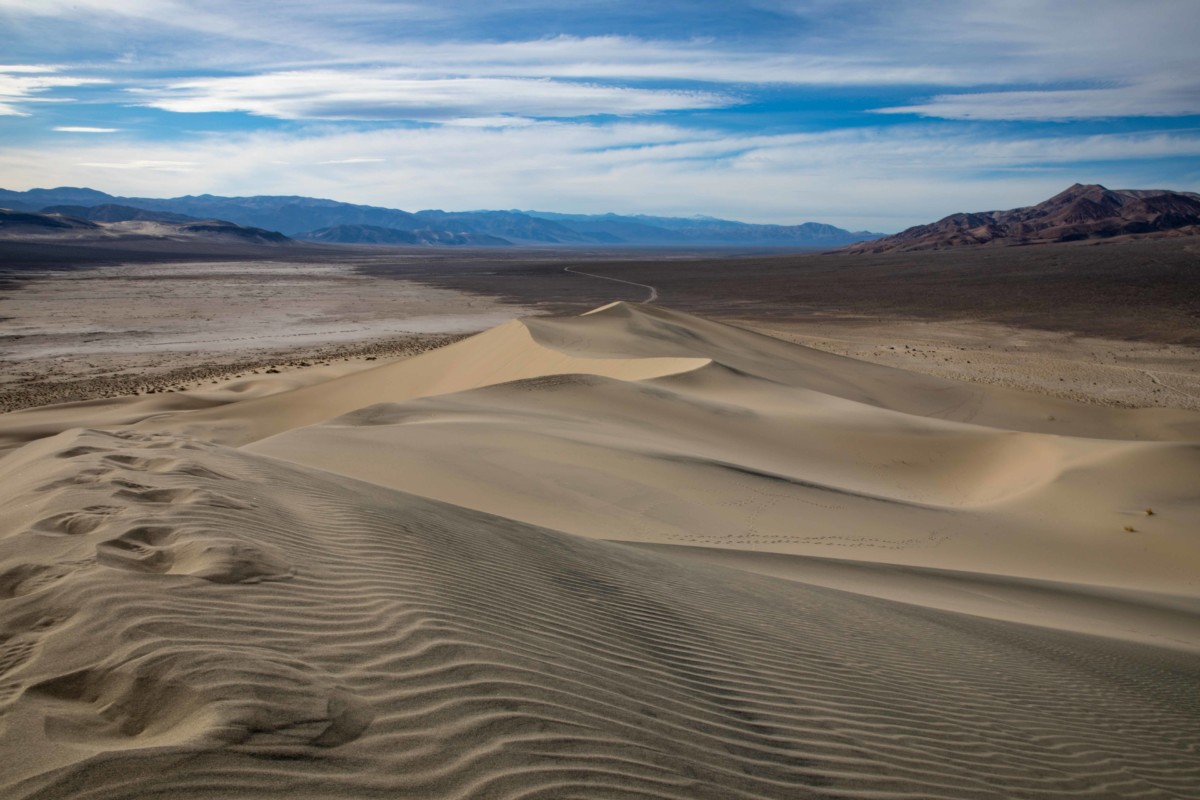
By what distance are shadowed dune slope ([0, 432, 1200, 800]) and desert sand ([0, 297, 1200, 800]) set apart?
0.01 metres

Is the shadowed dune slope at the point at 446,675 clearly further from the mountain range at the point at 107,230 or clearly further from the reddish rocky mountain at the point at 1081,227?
the mountain range at the point at 107,230

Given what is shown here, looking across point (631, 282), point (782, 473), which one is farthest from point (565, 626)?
point (631, 282)

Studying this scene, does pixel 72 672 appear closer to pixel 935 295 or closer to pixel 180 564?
pixel 180 564

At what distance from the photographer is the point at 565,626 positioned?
145 inches

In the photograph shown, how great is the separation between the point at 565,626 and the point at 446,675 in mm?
998

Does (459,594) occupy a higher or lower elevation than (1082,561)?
higher

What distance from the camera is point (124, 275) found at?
171 ft

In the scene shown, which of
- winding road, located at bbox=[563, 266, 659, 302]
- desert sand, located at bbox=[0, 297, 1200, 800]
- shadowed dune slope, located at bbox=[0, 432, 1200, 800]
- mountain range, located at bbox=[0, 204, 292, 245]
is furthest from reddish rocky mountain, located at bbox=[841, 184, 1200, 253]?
shadowed dune slope, located at bbox=[0, 432, 1200, 800]

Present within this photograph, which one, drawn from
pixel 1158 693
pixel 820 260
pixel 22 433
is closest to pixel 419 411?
pixel 22 433

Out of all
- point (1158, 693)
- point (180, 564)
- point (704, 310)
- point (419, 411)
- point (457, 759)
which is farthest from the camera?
point (704, 310)

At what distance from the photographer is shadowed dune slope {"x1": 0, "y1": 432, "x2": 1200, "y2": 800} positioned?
88.7 inches

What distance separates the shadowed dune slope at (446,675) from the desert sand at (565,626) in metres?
0.01

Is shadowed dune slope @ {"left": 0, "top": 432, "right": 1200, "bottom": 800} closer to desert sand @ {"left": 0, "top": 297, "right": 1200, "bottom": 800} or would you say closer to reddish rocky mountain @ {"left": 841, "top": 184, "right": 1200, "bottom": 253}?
desert sand @ {"left": 0, "top": 297, "right": 1200, "bottom": 800}

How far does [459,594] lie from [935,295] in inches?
1748
